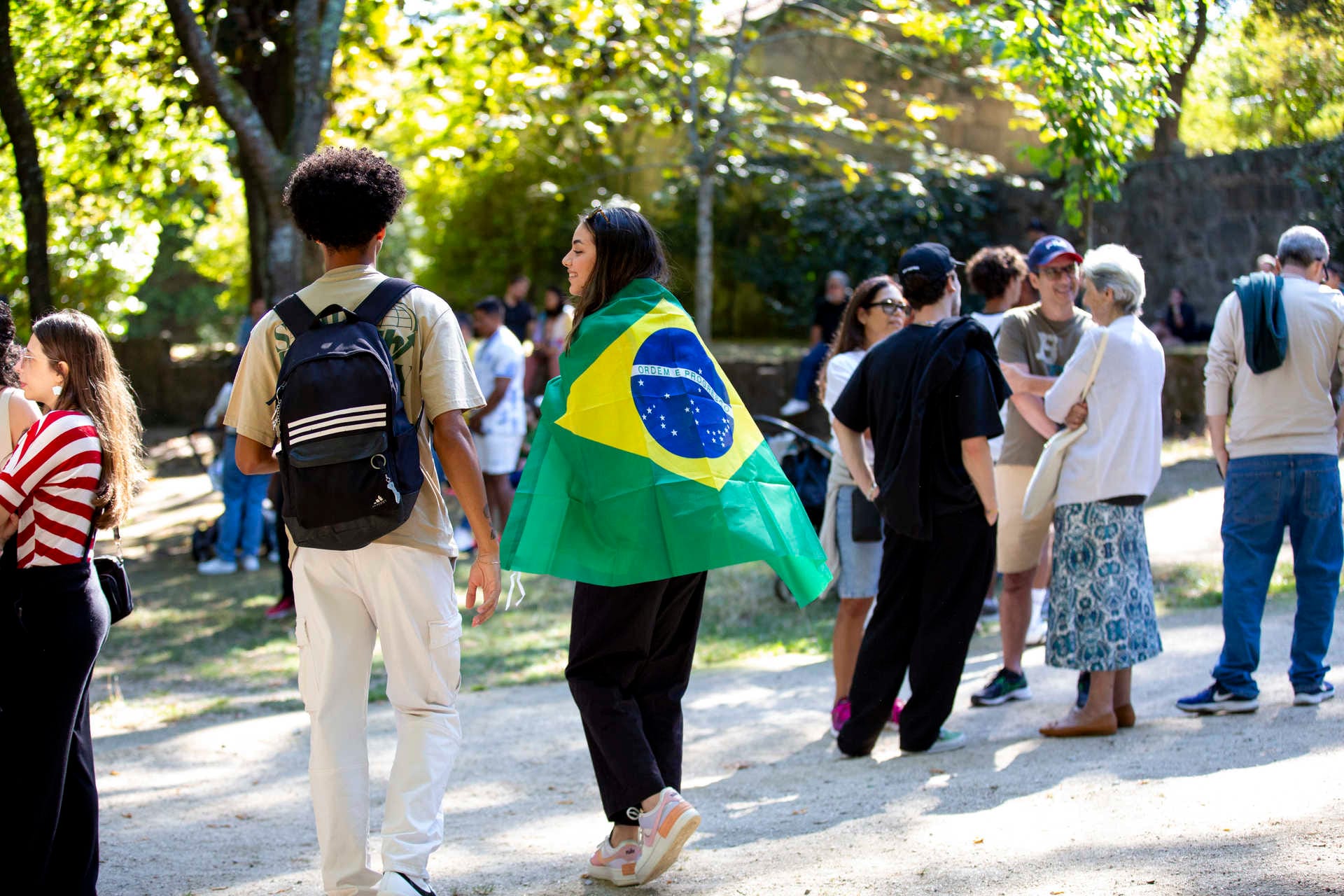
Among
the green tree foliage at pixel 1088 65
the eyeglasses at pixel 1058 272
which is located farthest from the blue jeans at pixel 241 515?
the eyeglasses at pixel 1058 272

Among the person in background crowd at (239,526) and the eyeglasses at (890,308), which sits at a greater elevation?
the eyeglasses at (890,308)

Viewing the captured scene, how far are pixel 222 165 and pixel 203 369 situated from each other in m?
3.85

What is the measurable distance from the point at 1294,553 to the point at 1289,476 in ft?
1.08

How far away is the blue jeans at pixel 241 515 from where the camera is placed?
421 inches

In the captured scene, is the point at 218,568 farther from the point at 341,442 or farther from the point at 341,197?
the point at 341,442

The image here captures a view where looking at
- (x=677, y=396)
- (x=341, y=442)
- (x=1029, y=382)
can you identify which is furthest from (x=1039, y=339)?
(x=341, y=442)

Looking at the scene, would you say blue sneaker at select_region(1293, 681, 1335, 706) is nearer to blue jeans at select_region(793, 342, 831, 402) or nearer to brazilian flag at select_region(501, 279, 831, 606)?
brazilian flag at select_region(501, 279, 831, 606)

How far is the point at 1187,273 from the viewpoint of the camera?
607 inches

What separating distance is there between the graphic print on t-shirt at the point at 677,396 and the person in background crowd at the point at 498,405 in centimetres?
635

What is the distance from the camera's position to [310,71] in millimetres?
9031

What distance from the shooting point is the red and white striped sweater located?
3504 millimetres

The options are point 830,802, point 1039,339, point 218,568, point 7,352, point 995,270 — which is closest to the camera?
point 7,352

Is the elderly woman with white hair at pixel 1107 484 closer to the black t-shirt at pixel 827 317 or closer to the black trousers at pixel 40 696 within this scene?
the black trousers at pixel 40 696

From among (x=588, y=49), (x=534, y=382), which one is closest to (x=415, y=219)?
(x=534, y=382)
